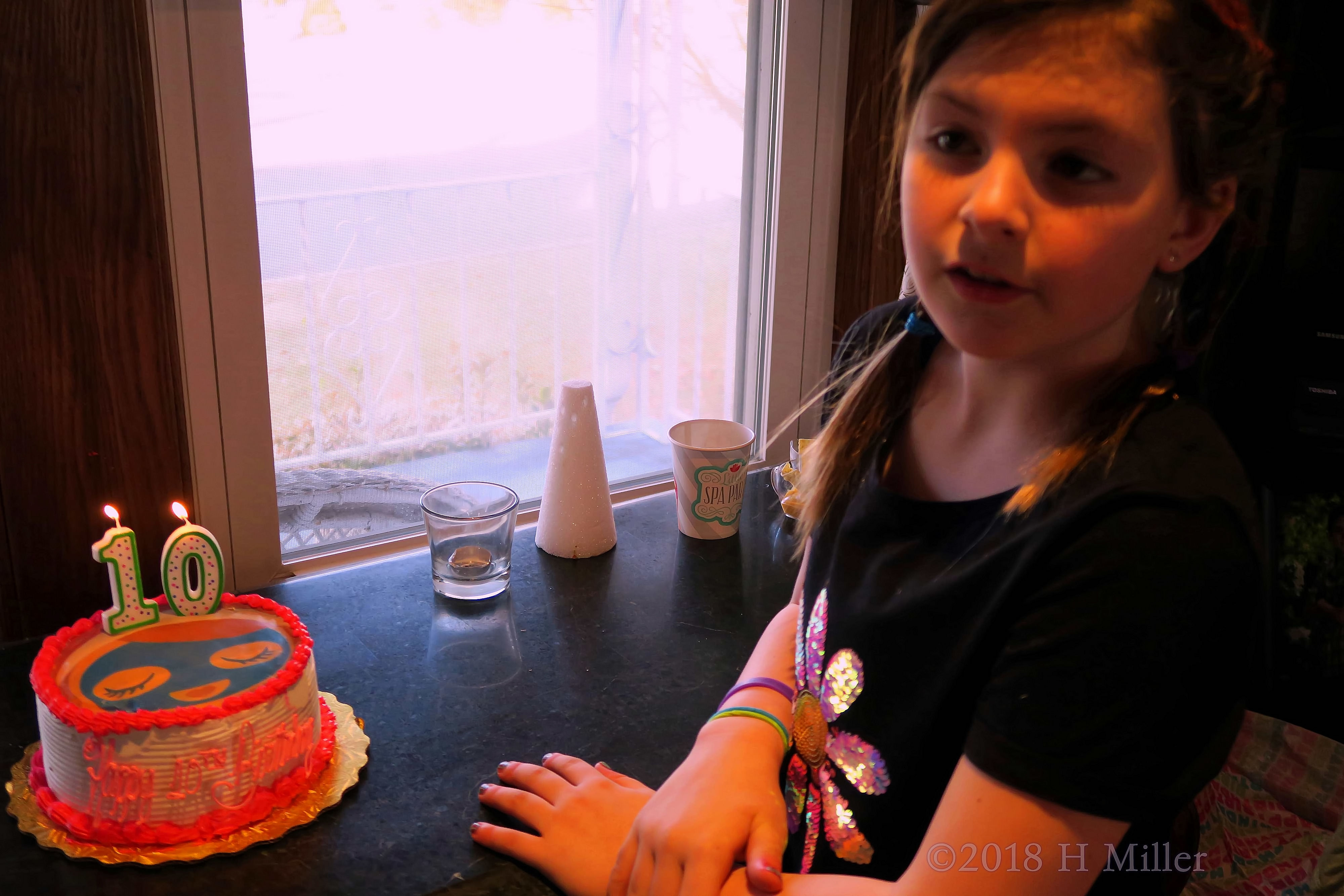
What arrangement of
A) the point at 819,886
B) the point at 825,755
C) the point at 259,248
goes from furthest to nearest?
the point at 259,248 → the point at 825,755 → the point at 819,886

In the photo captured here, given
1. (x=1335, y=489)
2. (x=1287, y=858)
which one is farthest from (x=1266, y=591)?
(x=1287, y=858)

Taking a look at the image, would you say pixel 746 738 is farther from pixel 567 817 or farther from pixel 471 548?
pixel 471 548

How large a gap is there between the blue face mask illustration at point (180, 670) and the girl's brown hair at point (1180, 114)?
0.61 m

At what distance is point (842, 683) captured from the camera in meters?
0.81

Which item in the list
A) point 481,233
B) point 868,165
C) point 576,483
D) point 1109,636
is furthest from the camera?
point 868,165

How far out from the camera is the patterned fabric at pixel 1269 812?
3.67ft

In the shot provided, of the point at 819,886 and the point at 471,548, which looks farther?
the point at 471,548

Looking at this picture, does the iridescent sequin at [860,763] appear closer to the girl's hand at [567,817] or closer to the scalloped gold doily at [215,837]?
the girl's hand at [567,817]

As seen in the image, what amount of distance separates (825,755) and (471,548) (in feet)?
1.67

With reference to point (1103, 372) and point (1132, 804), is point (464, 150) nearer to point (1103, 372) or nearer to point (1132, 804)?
point (1103, 372)

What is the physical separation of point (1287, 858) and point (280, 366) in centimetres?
124

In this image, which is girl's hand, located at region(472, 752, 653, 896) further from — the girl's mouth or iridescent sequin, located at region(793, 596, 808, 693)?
the girl's mouth

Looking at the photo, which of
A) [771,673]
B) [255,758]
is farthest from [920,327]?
[255,758]

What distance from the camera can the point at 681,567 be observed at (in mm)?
1312
